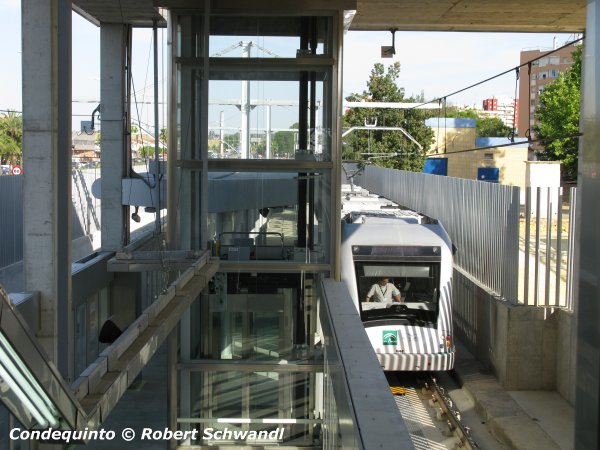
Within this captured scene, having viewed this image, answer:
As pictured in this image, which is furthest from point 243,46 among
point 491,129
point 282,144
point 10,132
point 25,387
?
point 491,129

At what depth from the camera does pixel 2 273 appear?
10.6 m

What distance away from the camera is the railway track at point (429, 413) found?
460 inches

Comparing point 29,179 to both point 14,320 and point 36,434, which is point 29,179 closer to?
point 36,434

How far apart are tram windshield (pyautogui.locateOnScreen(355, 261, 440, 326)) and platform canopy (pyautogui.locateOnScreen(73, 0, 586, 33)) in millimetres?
4405

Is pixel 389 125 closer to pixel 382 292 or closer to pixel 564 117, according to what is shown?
pixel 564 117

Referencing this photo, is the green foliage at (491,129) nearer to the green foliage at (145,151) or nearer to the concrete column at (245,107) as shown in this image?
the green foliage at (145,151)

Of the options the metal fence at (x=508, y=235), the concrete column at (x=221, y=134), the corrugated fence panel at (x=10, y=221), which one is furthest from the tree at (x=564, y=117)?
the corrugated fence panel at (x=10, y=221)

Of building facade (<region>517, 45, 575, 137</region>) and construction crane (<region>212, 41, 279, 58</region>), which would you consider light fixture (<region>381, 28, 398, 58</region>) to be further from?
building facade (<region>517, 45, 575, 137</region>)

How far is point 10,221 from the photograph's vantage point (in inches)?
456

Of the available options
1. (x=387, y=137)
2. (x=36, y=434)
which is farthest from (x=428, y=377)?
(x=387, y=137)

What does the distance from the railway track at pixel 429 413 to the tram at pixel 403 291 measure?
0.66 m

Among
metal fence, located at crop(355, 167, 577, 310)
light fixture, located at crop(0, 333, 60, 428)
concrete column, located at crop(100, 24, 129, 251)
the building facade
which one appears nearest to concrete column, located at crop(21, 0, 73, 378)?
light fixture, located at crop(0, 333, 60, 428)

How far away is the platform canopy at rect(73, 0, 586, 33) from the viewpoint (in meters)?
12.8

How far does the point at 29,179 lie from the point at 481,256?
1190 cm
